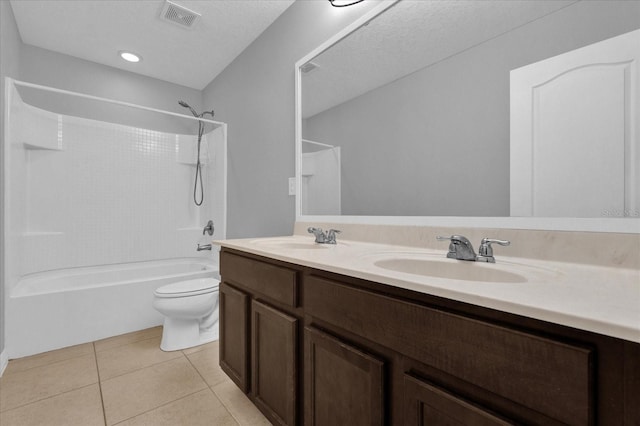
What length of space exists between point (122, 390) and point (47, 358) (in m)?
0.80

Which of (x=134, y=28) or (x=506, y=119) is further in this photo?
(x=134, y=28)

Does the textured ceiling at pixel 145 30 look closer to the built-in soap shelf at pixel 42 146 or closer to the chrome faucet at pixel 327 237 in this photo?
the built-in soap shelf at pixel 42 146

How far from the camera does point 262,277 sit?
47.0 inches

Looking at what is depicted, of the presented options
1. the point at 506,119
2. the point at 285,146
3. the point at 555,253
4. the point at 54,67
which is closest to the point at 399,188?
the point at 506,119

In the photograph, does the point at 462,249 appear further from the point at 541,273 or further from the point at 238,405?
the point at 238,405

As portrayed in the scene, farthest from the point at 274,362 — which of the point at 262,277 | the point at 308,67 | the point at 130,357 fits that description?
the point at 308,67

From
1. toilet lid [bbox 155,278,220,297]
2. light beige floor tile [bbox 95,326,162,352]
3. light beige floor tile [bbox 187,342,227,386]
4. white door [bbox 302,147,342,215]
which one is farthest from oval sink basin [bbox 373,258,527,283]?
light beige floor tile [bbox 95,326,162,352]

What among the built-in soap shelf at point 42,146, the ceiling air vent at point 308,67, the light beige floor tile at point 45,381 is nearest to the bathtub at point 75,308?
the light beige floor tile at point 45,381

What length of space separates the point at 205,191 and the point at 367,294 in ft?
9.34

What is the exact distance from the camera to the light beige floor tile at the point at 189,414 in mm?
1293

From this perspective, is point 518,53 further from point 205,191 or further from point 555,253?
point 205,191

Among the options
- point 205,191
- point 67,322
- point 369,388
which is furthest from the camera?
point 205,191

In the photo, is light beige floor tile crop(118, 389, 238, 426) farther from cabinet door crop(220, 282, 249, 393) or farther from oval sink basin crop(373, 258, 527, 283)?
oval sink basin crop(373, 258, 527, 283)

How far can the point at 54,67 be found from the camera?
2.58 m
